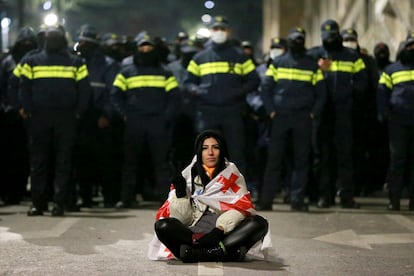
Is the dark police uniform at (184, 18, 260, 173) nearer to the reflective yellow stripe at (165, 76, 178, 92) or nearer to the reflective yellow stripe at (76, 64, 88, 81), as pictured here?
the reflective yellow stripe at (165, 76, 178, 92)

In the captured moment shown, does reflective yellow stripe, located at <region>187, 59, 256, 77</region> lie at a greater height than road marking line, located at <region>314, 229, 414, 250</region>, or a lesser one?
greater

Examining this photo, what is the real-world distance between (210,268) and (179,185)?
783 mm

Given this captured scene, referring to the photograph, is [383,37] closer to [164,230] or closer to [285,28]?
[164,230]

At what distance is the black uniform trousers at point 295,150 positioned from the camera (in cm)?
1302

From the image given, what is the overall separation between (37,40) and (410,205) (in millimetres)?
5411

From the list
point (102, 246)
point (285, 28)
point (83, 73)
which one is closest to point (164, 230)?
point (102, 246)

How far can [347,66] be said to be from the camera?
1350 centimetres

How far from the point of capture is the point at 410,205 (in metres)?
13.3

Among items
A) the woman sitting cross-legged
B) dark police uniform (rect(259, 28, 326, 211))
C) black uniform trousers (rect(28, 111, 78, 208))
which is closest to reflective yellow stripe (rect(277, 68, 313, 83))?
dark police uniform (rect(259, 28, 326, 211))

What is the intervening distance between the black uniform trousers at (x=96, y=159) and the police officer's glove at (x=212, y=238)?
591 centimetres

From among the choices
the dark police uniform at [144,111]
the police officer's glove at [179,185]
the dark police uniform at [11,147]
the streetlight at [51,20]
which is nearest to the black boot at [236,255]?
the police officer's glove at [179,185]

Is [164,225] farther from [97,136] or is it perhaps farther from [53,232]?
[97,136]

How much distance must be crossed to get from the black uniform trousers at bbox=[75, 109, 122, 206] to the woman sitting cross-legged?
5.45 metres

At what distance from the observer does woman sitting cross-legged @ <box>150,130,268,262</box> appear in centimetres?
813
